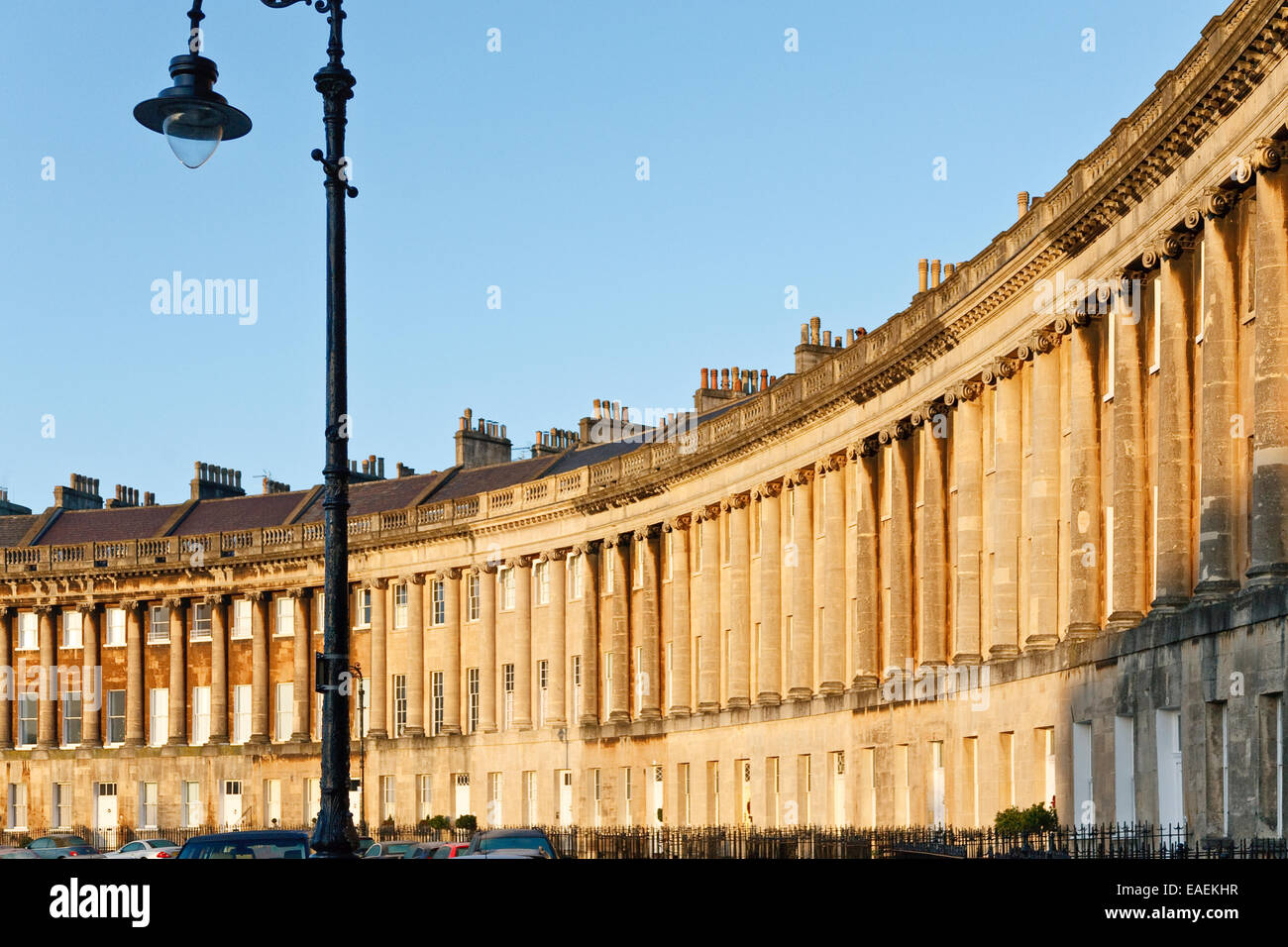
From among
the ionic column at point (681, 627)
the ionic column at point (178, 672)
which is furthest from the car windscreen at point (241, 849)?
the ionic column at point (178, 672)

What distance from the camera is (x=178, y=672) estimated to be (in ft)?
315

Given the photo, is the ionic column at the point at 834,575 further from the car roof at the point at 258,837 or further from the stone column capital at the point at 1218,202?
the car roof at the point at 258,837

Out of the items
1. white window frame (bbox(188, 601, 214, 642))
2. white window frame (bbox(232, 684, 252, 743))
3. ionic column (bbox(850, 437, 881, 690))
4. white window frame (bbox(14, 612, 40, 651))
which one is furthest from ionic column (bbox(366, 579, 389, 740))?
ionic column (bbox(850, 437, 881, 690))

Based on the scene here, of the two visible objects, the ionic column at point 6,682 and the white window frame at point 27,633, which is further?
the white window frame at point 27,633

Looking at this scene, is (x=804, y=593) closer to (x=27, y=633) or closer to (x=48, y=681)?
(x=48, y=681)

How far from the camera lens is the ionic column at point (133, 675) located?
96500 millimetres

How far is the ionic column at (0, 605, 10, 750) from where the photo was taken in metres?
99.3

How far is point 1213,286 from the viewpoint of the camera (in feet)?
121

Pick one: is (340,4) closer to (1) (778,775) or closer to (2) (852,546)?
(2) (852,546)

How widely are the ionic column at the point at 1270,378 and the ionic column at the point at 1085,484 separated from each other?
9266 millimetres

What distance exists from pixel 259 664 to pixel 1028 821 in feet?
193
